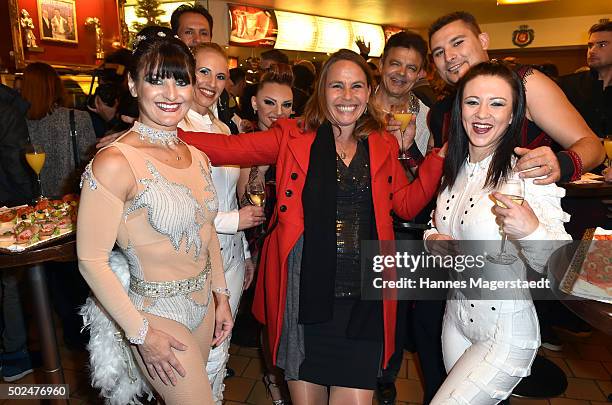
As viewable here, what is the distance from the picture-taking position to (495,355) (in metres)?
1.83

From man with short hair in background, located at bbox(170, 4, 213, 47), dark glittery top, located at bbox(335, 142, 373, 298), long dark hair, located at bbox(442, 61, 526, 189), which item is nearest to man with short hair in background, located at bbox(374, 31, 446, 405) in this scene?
dark glittery top, located at bbox(335, 142, 373, 298)

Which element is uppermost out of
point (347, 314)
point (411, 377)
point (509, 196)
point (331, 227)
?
point (509, 196)

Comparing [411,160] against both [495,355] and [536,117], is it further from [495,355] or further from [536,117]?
[495,355]

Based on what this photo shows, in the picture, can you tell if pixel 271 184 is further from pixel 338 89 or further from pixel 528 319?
pixel 528 319

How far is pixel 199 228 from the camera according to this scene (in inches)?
68.7

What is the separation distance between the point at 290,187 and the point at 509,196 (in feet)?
3.28

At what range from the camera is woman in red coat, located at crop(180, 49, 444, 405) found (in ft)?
7.30

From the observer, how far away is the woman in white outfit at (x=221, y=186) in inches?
93.1

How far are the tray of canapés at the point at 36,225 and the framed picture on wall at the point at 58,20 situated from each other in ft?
16.6

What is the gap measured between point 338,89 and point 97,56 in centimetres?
649

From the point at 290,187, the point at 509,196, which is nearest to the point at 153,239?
the point at 290,187

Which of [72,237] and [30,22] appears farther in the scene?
[30,22]

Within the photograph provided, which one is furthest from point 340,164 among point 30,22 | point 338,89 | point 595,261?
point 30,22

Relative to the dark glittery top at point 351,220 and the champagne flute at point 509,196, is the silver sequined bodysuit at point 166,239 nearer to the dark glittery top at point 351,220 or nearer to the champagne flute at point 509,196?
the dark glittery top at point 351,220
